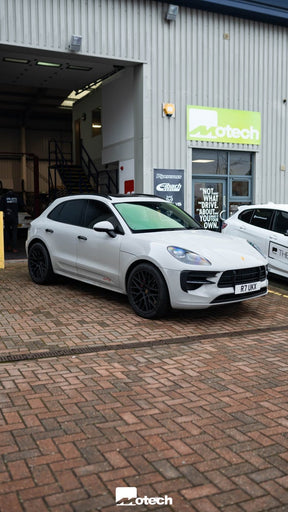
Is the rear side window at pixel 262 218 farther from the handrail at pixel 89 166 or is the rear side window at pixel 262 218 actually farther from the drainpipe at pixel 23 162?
the drainpipe at pixel 23 162

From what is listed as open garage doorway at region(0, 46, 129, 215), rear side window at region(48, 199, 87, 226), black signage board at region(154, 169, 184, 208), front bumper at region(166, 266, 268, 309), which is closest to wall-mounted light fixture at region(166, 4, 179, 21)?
open garage doorway at region(0, 46, 129, 215)

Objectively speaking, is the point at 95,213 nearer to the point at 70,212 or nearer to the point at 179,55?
the point at 70,212

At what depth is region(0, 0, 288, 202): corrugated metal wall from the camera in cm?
1246

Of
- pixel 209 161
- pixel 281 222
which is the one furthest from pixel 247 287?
pixel 209 161

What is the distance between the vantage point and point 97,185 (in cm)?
1938

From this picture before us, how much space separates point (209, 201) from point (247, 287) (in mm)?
8436

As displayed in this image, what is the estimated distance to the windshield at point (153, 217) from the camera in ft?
25.1

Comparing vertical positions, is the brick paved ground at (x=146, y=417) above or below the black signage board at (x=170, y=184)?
below

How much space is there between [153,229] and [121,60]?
7385 millimetres

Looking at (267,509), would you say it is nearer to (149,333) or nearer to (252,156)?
(149,333)

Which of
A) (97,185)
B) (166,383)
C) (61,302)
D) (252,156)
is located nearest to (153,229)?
(61,302)

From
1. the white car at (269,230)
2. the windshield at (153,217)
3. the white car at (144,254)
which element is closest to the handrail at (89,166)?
the white car at (269,230)

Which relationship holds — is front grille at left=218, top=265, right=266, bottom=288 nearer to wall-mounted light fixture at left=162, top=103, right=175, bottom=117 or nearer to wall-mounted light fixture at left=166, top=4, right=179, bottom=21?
wall-mounted light fixture at left=162, top=103, right=175, bottom=117

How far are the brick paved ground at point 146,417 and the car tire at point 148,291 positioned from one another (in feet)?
0.66
